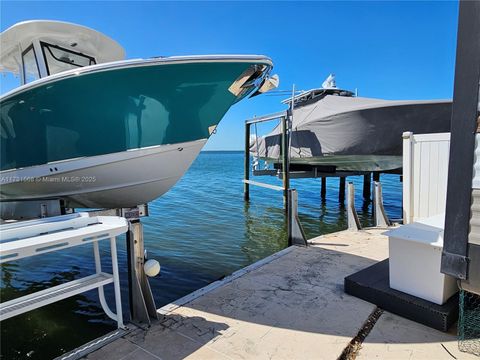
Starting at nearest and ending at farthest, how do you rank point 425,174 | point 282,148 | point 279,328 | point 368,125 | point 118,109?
1. point 279,328
2. point 118,109
3. point 425,174
4. point 368,125
5. point 282,148

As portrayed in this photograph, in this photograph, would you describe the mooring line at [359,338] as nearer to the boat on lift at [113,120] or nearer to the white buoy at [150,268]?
the white buoy at [150,268]

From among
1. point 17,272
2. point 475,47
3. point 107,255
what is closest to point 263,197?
point 107,255

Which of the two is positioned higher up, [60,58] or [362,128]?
[60,58]

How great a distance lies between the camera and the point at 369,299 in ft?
10.5

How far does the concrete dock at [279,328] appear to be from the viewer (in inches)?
95.4

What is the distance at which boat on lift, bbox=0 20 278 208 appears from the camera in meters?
4.07

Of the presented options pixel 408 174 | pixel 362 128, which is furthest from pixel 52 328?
pixel 362 128

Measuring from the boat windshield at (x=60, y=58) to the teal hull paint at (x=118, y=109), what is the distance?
1.21 meters

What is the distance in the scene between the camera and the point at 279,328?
2793mm

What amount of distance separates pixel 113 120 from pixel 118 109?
0.17m

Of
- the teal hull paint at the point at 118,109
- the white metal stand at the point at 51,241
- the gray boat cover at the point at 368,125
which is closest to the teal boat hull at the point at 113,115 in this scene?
the teal hull paint at the point at 118,109

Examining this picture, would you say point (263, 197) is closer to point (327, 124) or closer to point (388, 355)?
point (327, 124)

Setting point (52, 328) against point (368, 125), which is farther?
point (368, 125)
